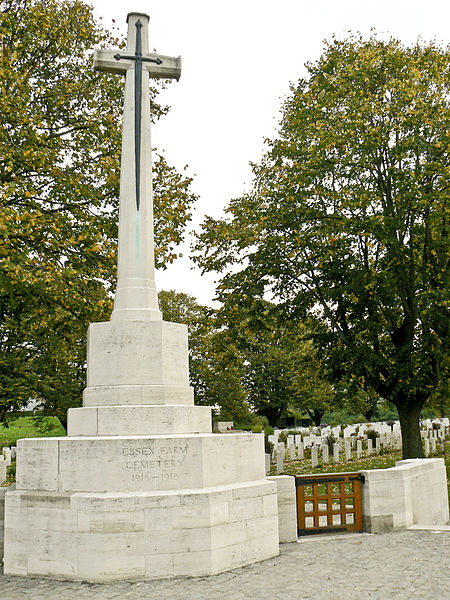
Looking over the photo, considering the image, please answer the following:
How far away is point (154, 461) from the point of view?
263 inches

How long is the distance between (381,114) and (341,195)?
95.7 inches

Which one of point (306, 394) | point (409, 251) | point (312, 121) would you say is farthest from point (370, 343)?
point (306, 394)

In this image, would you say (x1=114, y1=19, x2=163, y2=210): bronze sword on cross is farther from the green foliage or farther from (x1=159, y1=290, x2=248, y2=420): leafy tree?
the green foliage

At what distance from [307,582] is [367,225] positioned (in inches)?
422

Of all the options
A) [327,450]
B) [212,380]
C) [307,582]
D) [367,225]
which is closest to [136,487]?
[307,582]

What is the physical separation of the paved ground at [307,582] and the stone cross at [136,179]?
10.9ft

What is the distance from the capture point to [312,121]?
56.1ft

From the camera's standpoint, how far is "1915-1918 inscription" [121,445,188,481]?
21.7 ft

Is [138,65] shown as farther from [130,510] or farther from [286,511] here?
[286,511]

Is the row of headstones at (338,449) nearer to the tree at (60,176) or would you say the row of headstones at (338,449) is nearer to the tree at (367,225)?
the tree at (367,225)

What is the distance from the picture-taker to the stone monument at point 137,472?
20.8ft

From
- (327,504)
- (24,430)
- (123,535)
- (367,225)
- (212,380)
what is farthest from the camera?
(24,430)

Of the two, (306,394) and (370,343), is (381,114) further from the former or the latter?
(306,394)

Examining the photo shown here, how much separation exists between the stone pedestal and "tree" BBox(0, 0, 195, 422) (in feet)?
13.3
